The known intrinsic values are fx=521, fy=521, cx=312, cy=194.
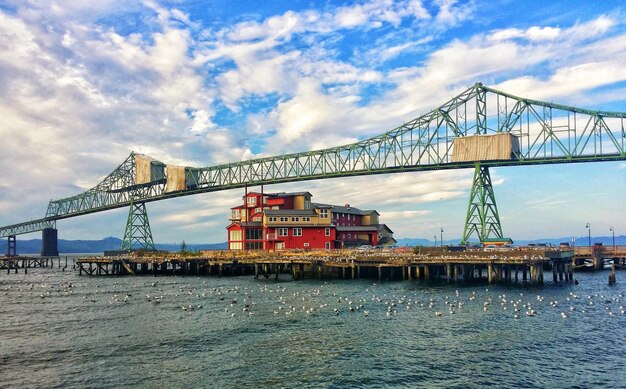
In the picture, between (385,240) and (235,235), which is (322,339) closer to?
(235,235)

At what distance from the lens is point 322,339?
35.3 metres

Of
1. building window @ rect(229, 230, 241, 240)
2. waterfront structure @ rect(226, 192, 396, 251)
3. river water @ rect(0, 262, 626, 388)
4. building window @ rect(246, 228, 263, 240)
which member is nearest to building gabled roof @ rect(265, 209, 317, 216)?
waterfront structure @ rect(226, 192, 396, 251)

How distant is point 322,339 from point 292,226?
62405 millimetres

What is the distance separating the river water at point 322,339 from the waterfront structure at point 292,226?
3727 cm

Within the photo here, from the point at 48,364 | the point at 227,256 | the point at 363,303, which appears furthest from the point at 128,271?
the point at 48,364

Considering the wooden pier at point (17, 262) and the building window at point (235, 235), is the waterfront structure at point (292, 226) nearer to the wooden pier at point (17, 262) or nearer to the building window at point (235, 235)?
the building window at point (235, 235)

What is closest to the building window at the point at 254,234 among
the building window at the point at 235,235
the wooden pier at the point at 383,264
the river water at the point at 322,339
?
the building window at the point at 235,235

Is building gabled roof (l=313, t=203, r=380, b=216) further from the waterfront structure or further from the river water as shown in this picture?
the river water

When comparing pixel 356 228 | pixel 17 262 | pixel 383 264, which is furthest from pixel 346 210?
pixel 17 262

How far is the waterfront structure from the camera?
319ft

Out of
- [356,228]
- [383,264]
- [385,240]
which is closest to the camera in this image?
[383,264]

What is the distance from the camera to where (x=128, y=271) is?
321 ft

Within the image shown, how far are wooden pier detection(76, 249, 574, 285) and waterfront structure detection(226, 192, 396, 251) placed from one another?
919cm

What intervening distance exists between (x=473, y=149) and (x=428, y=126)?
15574 millimetres
